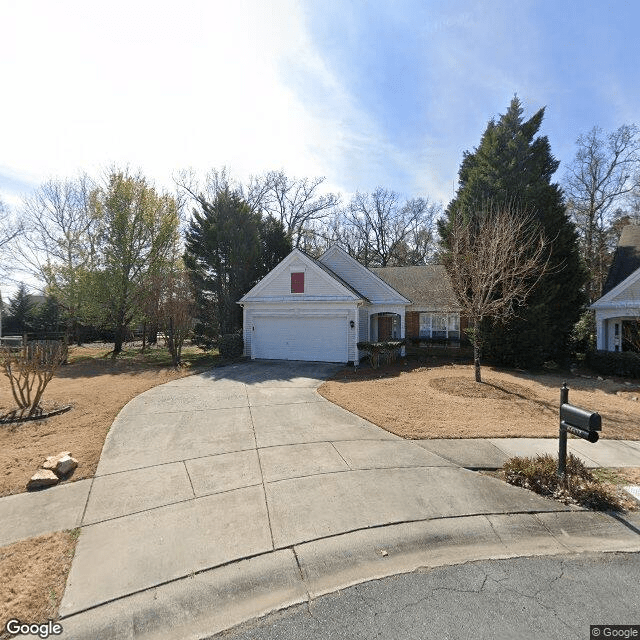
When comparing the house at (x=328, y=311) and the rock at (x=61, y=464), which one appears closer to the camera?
the rock at (x=61, y=464)

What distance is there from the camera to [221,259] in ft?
70.4

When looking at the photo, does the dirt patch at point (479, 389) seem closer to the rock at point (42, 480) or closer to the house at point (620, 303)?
the house at point (620, 303)

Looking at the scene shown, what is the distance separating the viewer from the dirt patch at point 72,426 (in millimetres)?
5344

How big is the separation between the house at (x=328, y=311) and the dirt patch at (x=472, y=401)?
2790mm

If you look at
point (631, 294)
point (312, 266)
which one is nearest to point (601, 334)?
point (631, 294)

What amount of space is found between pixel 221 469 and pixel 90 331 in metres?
33.6

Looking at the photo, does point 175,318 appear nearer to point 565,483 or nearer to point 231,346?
point 231,346

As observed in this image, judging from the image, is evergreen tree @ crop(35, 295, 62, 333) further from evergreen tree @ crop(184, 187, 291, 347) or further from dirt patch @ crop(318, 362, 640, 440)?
dirt patch @ crop(318, 362, 640, 440)

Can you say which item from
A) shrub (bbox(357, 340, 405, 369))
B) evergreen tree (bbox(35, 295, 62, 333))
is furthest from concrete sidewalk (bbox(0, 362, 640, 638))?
evergreen tree (bbox(35, 295, 62, 333))

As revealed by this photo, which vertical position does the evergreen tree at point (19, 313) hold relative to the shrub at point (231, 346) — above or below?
above

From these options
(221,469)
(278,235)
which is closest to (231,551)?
(221,469)

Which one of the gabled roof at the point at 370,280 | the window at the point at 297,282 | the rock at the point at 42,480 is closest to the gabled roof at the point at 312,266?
the window at the point at 297,282

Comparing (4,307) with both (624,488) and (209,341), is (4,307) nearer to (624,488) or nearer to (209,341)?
(209,341)

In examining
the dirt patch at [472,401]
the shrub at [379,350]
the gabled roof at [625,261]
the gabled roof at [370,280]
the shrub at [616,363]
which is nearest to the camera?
the dirt patch at [472,401]
